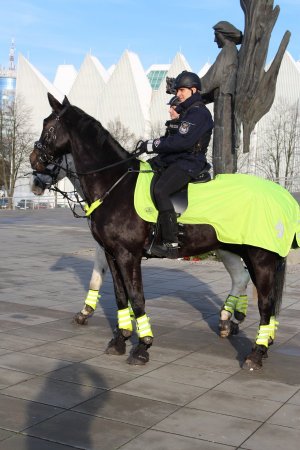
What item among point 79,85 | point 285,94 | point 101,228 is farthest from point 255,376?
point 79,85

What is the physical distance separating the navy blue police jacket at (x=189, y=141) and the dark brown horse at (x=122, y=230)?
1.36ft

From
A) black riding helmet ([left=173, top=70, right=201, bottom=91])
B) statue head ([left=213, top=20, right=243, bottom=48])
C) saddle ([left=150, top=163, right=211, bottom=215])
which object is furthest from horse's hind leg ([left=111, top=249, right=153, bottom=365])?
statue head ([left=213, top=20, right=243, bottom=48])

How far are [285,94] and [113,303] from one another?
68157 mm

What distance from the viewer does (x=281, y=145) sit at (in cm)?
5978

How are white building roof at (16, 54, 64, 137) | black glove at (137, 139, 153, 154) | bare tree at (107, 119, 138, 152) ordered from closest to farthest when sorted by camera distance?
black glove at (137, 139, 153, 154), bare tree at (107, 119, 138, 152), white building roof at (16, 54, 64, 137)

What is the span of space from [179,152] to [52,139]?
130 cm

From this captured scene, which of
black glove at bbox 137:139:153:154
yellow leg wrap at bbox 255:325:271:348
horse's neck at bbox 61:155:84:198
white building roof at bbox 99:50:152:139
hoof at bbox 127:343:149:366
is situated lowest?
hoof at bbox 127:343:149:366

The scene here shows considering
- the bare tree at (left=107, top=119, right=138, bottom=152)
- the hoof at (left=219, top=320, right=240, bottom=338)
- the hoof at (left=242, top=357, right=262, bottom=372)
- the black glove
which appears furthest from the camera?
the bare tree at (left=107, top=119, right=138, bottom=152)

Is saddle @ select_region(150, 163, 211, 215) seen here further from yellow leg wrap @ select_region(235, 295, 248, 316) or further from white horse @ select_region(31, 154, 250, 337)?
yellow leg wrap @ select_region(235, 295, 248, 316)

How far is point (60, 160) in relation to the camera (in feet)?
20.5

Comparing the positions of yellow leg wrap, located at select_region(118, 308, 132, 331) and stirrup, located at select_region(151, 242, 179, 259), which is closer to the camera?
stirrup, located at select_region(151, 242, 179, 259)

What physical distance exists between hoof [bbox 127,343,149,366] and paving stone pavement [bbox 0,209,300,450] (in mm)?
84

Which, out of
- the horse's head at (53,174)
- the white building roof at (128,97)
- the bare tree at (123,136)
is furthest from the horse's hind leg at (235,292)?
the white building roof at (128,97)

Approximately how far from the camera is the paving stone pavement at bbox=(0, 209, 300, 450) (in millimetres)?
3979
